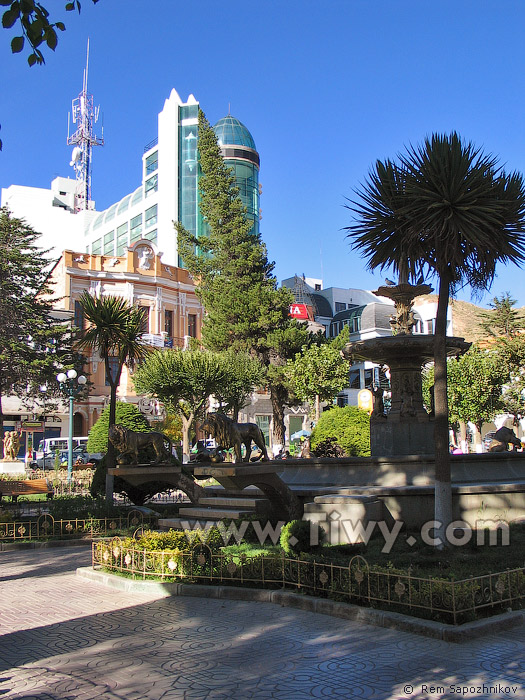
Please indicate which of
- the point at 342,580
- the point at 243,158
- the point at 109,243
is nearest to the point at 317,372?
the point at 342,580

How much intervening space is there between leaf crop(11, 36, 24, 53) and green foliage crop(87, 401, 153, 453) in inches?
910

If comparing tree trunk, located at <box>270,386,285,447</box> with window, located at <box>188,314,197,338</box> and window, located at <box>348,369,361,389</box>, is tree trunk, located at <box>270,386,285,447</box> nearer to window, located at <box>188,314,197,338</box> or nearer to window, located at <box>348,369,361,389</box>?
window, located at <box>188,314,197,338</box>

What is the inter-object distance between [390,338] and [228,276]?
27882 mm

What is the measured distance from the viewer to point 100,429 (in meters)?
30.0

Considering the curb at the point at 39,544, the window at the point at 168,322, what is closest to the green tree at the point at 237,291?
the window at the point at 168,322

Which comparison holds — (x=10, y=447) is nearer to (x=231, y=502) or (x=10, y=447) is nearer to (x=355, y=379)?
(x=231, y=502)

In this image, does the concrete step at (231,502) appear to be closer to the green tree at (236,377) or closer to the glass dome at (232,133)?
the green tree at (236,377)

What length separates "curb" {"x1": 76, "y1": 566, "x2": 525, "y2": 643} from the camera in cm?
634

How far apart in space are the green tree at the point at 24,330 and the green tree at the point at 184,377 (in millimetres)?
4258

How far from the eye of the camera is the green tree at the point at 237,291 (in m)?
37.7

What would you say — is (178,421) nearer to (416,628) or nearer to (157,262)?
(157,262)

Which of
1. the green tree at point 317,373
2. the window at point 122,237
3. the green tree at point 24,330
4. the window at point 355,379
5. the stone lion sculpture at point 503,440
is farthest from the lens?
the window at point 122,237

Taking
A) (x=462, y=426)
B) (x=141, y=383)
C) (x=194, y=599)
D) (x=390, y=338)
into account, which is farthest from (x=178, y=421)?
(x=194, y=599)
